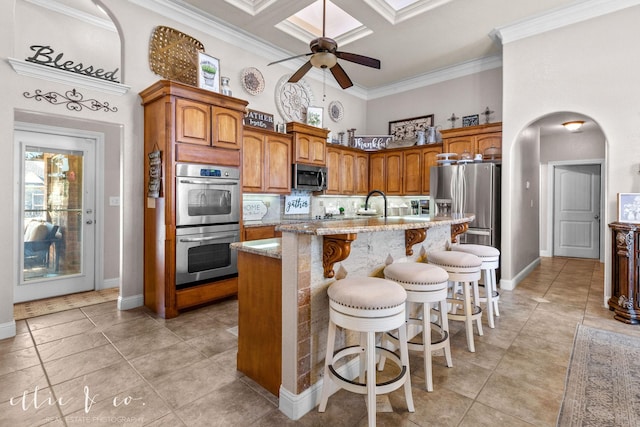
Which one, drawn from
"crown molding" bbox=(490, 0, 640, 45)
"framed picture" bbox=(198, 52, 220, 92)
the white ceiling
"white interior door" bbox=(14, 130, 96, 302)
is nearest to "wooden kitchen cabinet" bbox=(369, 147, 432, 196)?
the white ceiling

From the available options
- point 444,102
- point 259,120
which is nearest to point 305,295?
point 259,120

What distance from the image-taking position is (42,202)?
12.8 ft

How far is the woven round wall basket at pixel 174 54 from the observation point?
3602 mm

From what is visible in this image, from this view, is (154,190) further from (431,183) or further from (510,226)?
(510,226)

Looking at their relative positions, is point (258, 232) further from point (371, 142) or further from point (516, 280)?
point (516, 280)

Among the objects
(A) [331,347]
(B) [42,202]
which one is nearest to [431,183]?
(A) [331,347]

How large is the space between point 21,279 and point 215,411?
3.51m

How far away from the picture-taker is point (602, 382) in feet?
6.90

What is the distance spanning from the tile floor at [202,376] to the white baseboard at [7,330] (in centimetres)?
6

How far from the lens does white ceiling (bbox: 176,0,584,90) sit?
148 inches

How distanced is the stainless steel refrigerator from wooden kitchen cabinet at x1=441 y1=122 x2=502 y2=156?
0.41 m

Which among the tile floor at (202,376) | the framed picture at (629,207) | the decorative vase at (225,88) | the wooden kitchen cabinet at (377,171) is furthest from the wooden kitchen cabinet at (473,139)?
the decorative vase at (225,88)

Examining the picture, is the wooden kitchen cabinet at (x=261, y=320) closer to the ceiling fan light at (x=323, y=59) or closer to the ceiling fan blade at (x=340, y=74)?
the ceiling fan light at (x=323, y=59)

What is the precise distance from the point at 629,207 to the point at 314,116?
431 cm
